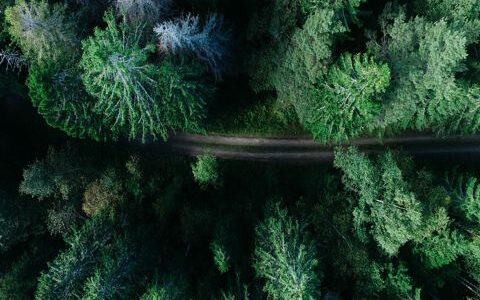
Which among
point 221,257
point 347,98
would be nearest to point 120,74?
point 221,257

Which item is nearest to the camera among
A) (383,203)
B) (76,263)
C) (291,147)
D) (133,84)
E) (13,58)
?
(133,84)

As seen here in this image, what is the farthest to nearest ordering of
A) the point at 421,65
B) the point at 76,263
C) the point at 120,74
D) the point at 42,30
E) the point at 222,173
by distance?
the point at 222,173 → the point at 76,263 → the point at 421,65 → the point at 42,30 → the point at 120,74

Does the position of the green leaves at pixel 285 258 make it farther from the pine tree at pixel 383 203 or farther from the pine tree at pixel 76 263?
the pine tree at pixel 76 263

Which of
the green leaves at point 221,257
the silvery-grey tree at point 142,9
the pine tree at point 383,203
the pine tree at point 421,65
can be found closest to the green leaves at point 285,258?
the green leaves at point 221,257

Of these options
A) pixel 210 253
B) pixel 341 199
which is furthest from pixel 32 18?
pixel 341 199

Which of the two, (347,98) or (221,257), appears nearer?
(221,257)

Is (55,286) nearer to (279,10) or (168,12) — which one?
(168,12)

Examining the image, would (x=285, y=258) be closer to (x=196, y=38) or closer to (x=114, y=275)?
(x=114, y=275)
